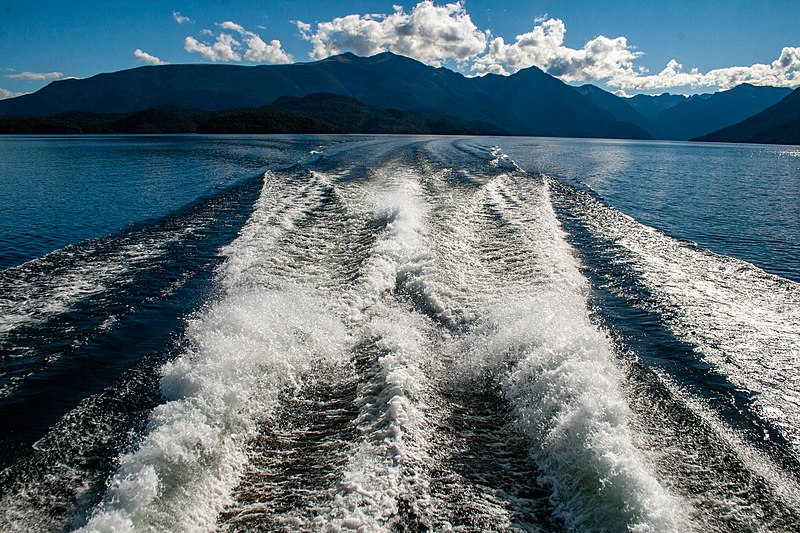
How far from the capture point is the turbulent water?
452 centimetres

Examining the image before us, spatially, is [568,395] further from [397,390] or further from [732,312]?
[732,312]

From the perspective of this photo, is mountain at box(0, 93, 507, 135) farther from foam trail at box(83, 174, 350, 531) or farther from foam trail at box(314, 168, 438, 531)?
foam trail at box(83, 174, 350, 531)

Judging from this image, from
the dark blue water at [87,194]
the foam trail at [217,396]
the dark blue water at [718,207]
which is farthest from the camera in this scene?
the dark blue water at [87,194]

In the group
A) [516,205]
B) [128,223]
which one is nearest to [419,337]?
[516,205]

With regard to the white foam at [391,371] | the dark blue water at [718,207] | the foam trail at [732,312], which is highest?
the white foam at [391,371]

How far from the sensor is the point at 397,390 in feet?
20.5

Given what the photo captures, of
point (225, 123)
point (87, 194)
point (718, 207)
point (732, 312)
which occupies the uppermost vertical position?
point (225, 123)

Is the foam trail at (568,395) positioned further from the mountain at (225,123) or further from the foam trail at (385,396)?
the mountain at (225,123)

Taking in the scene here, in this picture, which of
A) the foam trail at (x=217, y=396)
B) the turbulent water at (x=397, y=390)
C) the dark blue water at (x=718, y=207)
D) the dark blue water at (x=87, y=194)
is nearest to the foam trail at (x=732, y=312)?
the turbulent water at (x=397, y=390)

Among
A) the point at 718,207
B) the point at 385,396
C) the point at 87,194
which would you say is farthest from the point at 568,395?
the point at 87,194

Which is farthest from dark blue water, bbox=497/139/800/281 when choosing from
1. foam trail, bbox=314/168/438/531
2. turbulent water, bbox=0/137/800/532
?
foam trail, bbox=314/168/438/531

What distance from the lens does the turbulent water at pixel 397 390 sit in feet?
14.8

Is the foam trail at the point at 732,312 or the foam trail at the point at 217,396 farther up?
the foam trail at the point at 217,396

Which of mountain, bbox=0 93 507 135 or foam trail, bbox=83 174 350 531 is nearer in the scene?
foam trail, bbox=83 174 350 531
